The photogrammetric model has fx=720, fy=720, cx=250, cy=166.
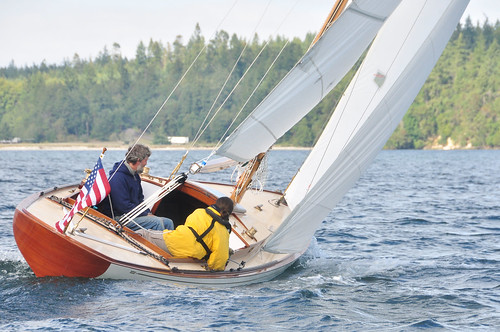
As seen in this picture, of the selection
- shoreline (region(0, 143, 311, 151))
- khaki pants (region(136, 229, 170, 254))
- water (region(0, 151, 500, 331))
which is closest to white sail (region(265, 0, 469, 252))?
water (region(0, 151, 500, 331))

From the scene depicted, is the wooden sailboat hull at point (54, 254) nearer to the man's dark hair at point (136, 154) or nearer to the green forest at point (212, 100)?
the man's dark hair at point (136, 154)

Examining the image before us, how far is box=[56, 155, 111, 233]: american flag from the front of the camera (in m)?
8.79

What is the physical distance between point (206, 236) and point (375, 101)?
351cm

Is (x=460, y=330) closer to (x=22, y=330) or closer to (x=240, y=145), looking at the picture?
(x=240, y=145)

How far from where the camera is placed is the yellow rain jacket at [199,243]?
922 cm

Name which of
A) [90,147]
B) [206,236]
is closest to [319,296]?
[206,236]

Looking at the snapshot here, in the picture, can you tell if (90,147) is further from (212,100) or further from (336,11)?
(336,11)

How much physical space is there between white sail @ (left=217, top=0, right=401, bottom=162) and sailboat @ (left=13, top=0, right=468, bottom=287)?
15 millimetres

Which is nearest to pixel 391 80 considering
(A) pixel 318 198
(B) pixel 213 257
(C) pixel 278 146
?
(A) pixel 318 198

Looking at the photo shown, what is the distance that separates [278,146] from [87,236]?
94660mm

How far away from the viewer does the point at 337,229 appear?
1720cm

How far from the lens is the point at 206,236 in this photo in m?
9.23

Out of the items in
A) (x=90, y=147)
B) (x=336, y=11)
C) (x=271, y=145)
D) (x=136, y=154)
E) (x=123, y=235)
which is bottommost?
(x=90, y=147)

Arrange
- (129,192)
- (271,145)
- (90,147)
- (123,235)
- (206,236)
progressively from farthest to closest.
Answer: (90,147) < (271,145) < (129,192) < (123,235) < (206,236)
